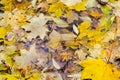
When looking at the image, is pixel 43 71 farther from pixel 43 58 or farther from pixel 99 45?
pixel 99 45

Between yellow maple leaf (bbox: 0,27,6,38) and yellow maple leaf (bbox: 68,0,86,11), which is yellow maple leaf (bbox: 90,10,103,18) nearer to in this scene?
yellow maple leaf (bbox: 68,0,86,11)

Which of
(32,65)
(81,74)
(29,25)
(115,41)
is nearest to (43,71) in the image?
(32,65)

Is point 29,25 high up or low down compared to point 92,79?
up

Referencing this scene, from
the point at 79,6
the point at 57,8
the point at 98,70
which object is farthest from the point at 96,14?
the point at 98,70

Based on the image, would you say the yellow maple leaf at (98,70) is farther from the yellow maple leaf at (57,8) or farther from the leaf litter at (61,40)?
the yellow maple leaf at (57,8)

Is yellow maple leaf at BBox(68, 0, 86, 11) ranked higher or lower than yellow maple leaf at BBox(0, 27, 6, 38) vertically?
higher

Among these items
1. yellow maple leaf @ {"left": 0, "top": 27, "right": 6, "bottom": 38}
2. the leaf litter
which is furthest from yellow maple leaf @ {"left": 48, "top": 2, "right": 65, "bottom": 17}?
yellow maple leaf @ {"left": 0, "top": 27, "right": 6, "bottom": 38}
